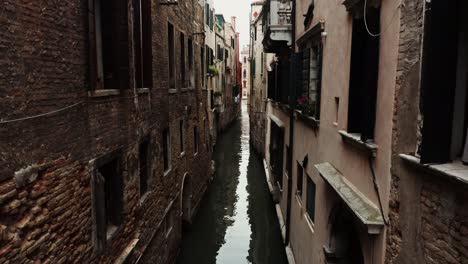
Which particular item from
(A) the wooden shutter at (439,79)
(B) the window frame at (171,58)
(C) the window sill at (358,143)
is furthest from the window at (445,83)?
(B) the window frame at (171,58)

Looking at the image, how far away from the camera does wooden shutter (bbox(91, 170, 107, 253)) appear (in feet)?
19.4

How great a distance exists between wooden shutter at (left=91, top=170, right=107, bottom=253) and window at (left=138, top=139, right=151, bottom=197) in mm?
2749

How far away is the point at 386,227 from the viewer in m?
4.51

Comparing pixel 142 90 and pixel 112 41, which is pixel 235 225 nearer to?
pixel 142 90

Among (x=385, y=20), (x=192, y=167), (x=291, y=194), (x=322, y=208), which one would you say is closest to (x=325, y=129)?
(x=322, y=208)

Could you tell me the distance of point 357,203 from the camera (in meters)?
5.17

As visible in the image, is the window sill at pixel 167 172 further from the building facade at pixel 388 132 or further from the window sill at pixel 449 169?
the window sill at pixel 449 169

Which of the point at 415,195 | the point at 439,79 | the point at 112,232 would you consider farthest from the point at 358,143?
the point at 112,232

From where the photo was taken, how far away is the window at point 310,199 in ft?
29.2

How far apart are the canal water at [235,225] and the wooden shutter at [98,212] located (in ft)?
21.1

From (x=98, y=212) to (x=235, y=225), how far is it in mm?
9959

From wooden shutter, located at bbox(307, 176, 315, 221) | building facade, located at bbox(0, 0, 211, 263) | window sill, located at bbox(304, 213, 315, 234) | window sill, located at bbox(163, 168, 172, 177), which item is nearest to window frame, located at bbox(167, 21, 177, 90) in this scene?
building facade, located at bbox(0, 0, 211, 263)

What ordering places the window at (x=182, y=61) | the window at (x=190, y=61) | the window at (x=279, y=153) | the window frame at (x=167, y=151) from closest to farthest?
the window frame at (x=167, y=151), the window at (x=182, y=61), the window at (x=279, y=153), the window at (x=190, y=61)

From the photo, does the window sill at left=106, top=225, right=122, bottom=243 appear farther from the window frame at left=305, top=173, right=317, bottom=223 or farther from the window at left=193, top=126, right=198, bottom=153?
the window at left=193, top=126, right=198, bottom=153
